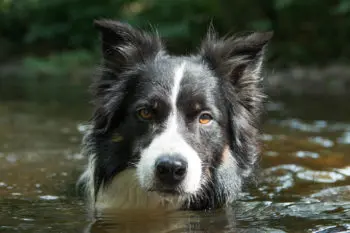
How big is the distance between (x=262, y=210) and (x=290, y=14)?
48.5 ft

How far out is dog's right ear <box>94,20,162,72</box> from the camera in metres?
5.41

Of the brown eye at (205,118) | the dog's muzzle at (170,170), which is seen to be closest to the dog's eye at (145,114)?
the brown eye at (205,118)

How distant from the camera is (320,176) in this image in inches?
253

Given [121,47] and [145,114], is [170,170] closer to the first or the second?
[145,114]

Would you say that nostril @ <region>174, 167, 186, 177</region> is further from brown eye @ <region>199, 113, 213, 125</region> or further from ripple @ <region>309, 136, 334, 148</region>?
ripple @ <region>309, 136, 334, 148</region>

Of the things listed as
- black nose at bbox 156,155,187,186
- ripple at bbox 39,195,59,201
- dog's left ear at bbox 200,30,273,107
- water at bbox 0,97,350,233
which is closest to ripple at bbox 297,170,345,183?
water at bbox 0,97,350,233

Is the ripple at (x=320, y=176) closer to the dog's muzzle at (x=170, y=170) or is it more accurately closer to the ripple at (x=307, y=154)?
the ripple at (x=307, y=154)

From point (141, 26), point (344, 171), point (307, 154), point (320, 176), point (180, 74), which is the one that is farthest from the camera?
point (141, 26)

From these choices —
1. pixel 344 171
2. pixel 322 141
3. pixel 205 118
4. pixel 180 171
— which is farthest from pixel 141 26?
pixel 180 171

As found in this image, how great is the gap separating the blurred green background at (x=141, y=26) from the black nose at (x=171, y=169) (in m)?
8.64

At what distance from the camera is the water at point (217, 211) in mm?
4508

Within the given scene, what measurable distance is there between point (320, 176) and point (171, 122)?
7.84ft

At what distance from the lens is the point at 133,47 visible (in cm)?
548

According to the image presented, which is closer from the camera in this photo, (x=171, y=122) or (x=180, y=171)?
(x=180, y=171)
